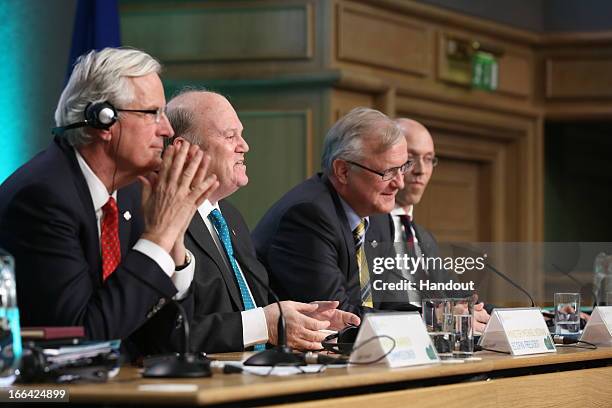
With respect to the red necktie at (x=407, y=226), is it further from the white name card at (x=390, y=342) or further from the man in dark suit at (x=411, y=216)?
the white name card at (x=390, y=342)

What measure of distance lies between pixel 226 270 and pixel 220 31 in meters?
2.99

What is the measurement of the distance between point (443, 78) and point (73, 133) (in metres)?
4.38

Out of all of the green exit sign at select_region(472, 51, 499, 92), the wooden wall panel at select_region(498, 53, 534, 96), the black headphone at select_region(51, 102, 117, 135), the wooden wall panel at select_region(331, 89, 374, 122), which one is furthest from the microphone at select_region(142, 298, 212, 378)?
the wooden wall panel at select_region(498, 53, 534, 96)

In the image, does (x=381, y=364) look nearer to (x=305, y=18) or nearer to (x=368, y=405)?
(x=368, y=405)

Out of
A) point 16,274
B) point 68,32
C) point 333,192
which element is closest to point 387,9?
point 68,32

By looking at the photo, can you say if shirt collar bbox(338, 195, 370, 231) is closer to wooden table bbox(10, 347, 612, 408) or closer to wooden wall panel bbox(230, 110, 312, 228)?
wooden table bbox(10, 347, 612, 408)

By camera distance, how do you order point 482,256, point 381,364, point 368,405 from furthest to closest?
point 482,256
point 381,364
point 368,405

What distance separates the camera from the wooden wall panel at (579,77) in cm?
770

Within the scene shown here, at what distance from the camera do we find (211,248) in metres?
3.31

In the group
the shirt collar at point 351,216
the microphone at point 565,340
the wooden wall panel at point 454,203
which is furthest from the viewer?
the wooden wall panel at point 454,203

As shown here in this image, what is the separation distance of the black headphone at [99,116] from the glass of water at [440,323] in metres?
0.92

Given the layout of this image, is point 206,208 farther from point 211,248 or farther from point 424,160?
point 424,160

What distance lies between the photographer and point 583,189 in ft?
27.8

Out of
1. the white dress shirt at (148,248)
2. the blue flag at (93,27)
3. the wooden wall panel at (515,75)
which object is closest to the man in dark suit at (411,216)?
the white dress shirt at (148,248)
